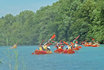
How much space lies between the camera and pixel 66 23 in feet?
222

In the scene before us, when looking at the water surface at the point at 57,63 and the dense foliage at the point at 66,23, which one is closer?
the water surface at the point at 57,63

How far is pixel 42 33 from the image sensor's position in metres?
79.3

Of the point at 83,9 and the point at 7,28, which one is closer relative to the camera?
the point at 83,9

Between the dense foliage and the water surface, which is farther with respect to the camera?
the dense foliage

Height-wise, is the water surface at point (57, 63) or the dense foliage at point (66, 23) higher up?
the dense foliage at point (66, 23)

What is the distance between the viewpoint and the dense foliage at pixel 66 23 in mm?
54281

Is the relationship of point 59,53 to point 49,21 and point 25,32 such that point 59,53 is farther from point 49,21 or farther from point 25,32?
point 25,32

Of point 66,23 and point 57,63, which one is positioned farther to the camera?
point 66,23

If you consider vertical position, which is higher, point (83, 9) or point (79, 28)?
point (83, 9)

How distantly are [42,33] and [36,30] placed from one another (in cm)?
681

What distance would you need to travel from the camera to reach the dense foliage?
5428cm

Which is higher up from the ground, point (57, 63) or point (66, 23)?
point (66, 23)

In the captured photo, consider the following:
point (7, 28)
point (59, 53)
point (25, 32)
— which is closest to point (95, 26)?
point (59, 53)

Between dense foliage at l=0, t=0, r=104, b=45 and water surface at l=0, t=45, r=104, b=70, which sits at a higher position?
dense foliage at l=0, t=0, r=104, b=45
